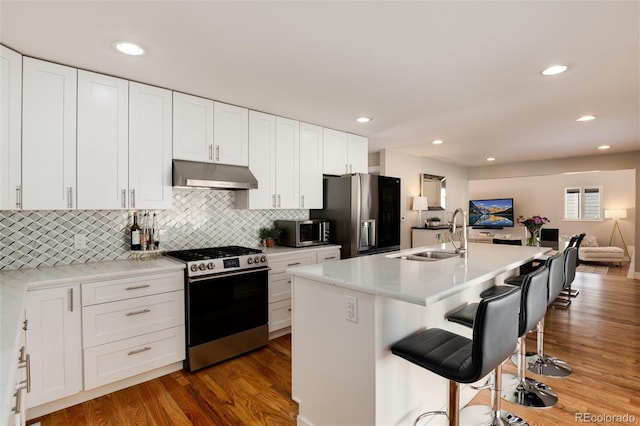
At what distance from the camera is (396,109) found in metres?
3.41

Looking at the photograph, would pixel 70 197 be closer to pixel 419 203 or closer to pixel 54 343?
pixel 54 343

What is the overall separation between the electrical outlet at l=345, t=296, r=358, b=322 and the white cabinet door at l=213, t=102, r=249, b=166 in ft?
6.82

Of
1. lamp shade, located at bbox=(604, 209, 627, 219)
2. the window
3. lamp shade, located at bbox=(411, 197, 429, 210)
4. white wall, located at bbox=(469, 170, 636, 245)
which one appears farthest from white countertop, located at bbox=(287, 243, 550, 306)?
the window

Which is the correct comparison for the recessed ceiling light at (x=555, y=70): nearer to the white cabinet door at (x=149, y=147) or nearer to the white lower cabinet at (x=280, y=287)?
the white lower cabinet at (x=280, y=287)

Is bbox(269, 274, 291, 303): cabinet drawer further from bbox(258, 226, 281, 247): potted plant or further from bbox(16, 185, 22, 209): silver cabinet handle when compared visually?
bbox(16, 185, 22, 209): silver cabinet handle

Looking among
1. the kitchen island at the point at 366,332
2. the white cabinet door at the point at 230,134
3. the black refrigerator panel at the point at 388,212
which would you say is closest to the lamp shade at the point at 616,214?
the black refrigerator panel at the point at 388,212

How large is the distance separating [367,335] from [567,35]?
2104 millimetres

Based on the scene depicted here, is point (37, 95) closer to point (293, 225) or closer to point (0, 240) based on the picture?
point (0, 240)

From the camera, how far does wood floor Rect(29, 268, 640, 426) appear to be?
2.15 m

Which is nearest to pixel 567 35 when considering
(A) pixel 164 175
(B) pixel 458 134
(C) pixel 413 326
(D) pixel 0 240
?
(C) pixel 413 326

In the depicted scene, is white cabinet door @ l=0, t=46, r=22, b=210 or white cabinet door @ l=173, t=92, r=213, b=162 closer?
white cabinet door @ l=0, t=46, r=22, b=210

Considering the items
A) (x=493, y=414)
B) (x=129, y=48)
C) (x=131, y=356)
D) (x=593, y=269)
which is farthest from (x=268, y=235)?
(x=593, y=269)

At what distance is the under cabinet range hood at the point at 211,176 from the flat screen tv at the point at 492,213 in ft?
31.0

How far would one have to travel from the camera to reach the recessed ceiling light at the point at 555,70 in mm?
2402
